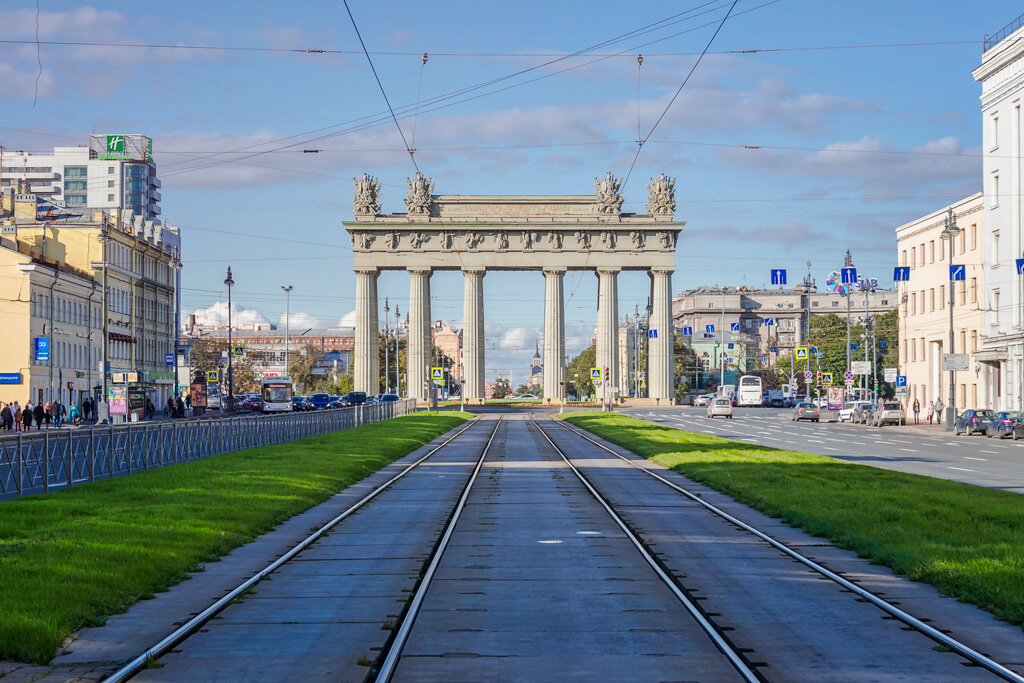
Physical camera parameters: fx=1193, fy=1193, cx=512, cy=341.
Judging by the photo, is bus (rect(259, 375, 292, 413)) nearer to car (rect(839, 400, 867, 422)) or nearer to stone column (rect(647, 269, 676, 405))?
stone column (rect(647, 269, 676, 405))

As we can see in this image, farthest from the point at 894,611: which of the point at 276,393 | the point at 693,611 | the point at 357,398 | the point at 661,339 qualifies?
the point at 661,339

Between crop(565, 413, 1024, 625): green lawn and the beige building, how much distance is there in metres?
46.6

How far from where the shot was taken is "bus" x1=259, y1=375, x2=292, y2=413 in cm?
10375

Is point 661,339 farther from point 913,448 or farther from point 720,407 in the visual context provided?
point 913,448

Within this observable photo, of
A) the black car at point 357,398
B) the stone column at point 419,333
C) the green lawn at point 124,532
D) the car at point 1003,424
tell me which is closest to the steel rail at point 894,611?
the green lawn at point 124,532

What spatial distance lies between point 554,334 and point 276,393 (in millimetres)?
27491

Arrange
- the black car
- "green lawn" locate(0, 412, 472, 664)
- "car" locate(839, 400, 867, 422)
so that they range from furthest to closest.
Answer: the black car → "car" locate(839, 400, 867, 422) → "green lawn" locate(0, 412, 472, 664)

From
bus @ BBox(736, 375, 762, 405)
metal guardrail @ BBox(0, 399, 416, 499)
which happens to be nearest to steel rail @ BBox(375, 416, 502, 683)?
metal guardrail @ BBox(0, 399, 416, 499)

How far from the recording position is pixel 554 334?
381 ft

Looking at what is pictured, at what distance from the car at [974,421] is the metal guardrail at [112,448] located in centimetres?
3516

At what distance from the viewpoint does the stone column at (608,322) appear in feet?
375

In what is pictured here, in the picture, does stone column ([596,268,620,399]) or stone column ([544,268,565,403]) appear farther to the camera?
stone column ([544,268,565,403])

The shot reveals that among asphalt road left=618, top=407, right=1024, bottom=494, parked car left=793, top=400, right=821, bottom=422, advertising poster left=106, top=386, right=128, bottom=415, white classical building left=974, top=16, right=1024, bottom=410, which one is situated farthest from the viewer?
parked car left=793, top=400, right=821, bottom=422

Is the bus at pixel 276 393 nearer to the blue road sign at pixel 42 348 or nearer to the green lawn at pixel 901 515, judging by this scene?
the blue road sign at pixel 42 348
